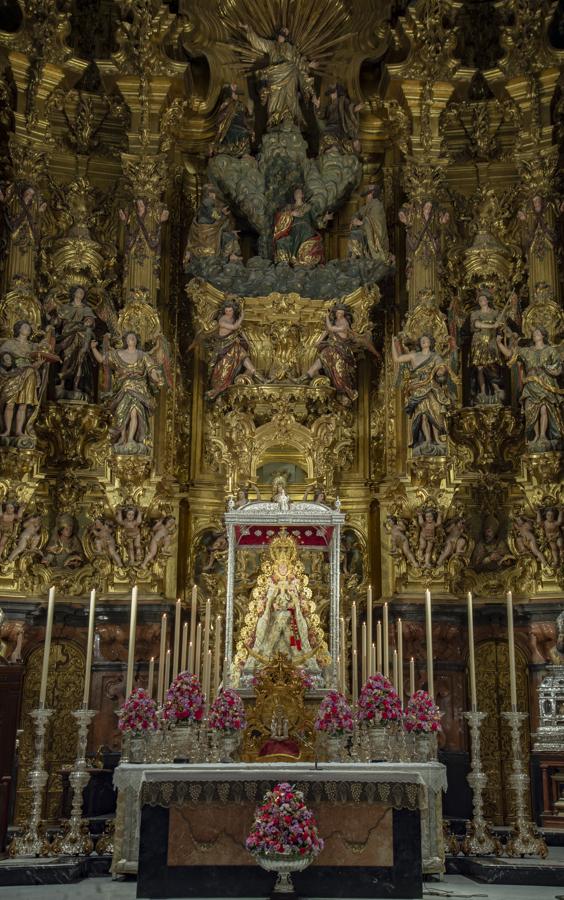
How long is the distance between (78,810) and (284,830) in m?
3.79

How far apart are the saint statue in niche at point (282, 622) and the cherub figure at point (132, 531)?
84.8 inches

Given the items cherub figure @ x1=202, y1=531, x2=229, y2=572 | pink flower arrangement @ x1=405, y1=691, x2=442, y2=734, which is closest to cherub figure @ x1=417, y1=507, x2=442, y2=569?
cherub figure @ x1=202, y1=531, x2=229, y2=572

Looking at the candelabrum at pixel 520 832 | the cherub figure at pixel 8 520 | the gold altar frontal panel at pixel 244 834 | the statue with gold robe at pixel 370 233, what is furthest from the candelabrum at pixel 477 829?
the statue with gold robe at pixel 370 233

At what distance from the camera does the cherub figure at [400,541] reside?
16.8 m

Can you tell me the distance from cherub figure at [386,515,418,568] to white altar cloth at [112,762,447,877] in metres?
4.91

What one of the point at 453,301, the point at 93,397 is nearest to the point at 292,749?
the point at 93,397

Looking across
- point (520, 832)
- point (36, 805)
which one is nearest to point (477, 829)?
point (520, 832)

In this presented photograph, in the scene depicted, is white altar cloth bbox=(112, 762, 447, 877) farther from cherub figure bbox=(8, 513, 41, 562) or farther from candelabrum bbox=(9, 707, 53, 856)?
cherub figure bbox=(8, 513, 41, 562)

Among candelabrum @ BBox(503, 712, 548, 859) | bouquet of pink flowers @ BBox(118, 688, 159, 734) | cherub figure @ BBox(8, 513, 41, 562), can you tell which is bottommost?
candelabrum @ BBox(503, 712, 548, 859)

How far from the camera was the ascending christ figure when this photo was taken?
1922cm

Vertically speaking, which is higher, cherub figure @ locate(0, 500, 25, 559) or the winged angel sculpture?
Result: the winged angel sculpture

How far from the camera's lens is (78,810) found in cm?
1285

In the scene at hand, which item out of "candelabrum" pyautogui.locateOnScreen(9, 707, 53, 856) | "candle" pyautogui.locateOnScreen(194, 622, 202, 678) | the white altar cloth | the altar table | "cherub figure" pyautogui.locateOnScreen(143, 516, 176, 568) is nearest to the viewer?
the altar table

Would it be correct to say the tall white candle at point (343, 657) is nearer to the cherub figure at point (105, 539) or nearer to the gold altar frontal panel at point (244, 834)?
the cherub figure at point (105, 539)
